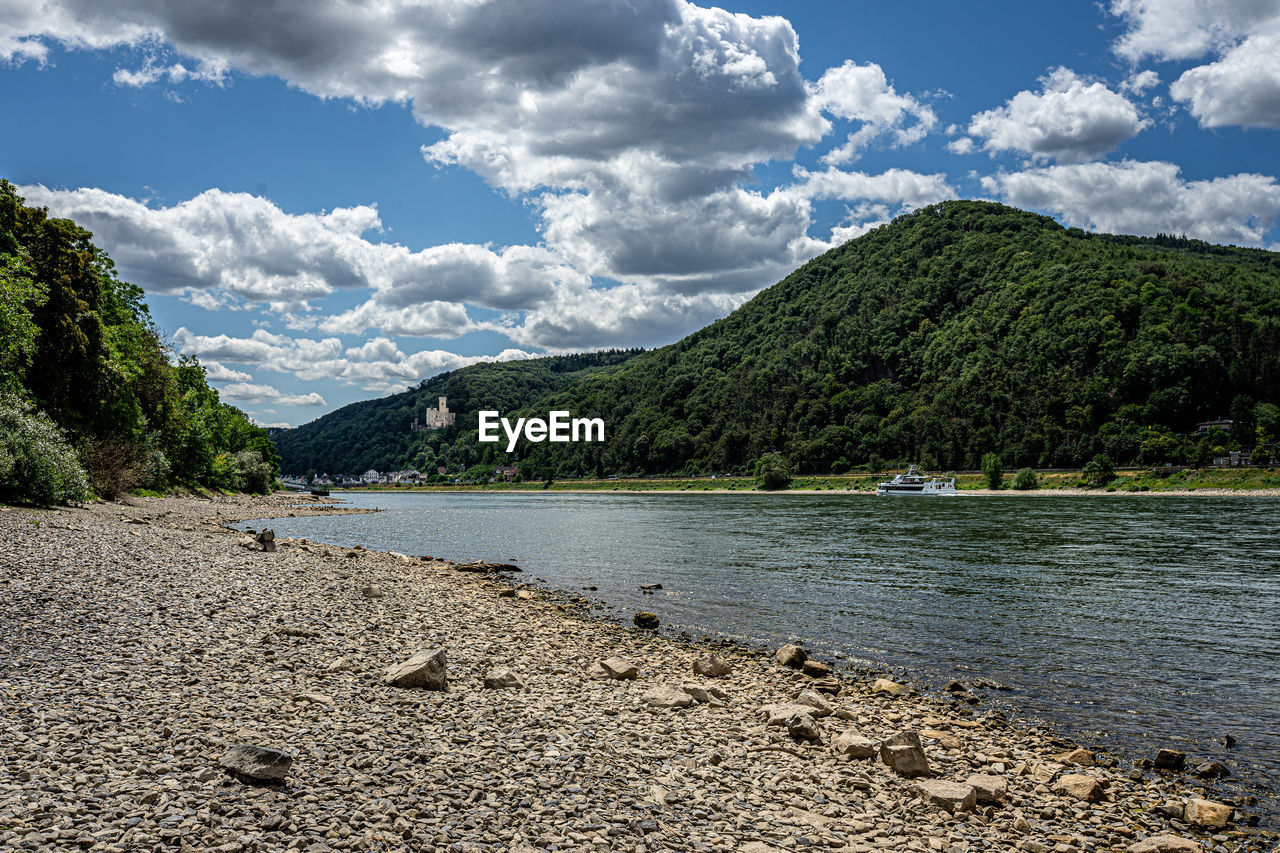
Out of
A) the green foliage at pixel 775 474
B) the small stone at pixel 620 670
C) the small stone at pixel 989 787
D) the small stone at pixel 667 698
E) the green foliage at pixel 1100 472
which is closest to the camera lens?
the small stone at pixel 989 787

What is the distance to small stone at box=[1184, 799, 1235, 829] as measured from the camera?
331 inches

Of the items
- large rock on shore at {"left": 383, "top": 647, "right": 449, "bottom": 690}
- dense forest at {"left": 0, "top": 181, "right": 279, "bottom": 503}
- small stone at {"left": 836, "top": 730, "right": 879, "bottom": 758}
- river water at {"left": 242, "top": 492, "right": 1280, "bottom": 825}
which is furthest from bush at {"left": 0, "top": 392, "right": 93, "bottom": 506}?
small stone at {"left": 836, "top": 730, "right": 879, "bottom": 758}

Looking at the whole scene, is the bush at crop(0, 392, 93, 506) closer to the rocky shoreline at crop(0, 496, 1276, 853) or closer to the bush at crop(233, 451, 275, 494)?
the rocky shoreline at crop(0, 496, 1276, 853)

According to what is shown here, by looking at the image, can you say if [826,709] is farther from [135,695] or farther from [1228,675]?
[135,695]

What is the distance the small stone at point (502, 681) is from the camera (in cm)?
1179

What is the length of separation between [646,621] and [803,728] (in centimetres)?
931

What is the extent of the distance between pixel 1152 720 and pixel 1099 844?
17.3 ft

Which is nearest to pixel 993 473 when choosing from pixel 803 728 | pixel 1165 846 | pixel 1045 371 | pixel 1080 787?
pixel 1045 371

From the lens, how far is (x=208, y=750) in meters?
7.64

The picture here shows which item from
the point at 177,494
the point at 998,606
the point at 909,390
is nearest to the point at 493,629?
the point at 998,606

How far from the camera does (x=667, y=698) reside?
11.7m

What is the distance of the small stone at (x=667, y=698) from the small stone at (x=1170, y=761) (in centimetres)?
672

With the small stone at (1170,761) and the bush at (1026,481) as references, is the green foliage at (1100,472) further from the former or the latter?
the small stone at (1170,761)

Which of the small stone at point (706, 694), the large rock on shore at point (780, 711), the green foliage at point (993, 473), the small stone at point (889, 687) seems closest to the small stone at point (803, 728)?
the large rock on shore at point (780, 711)
